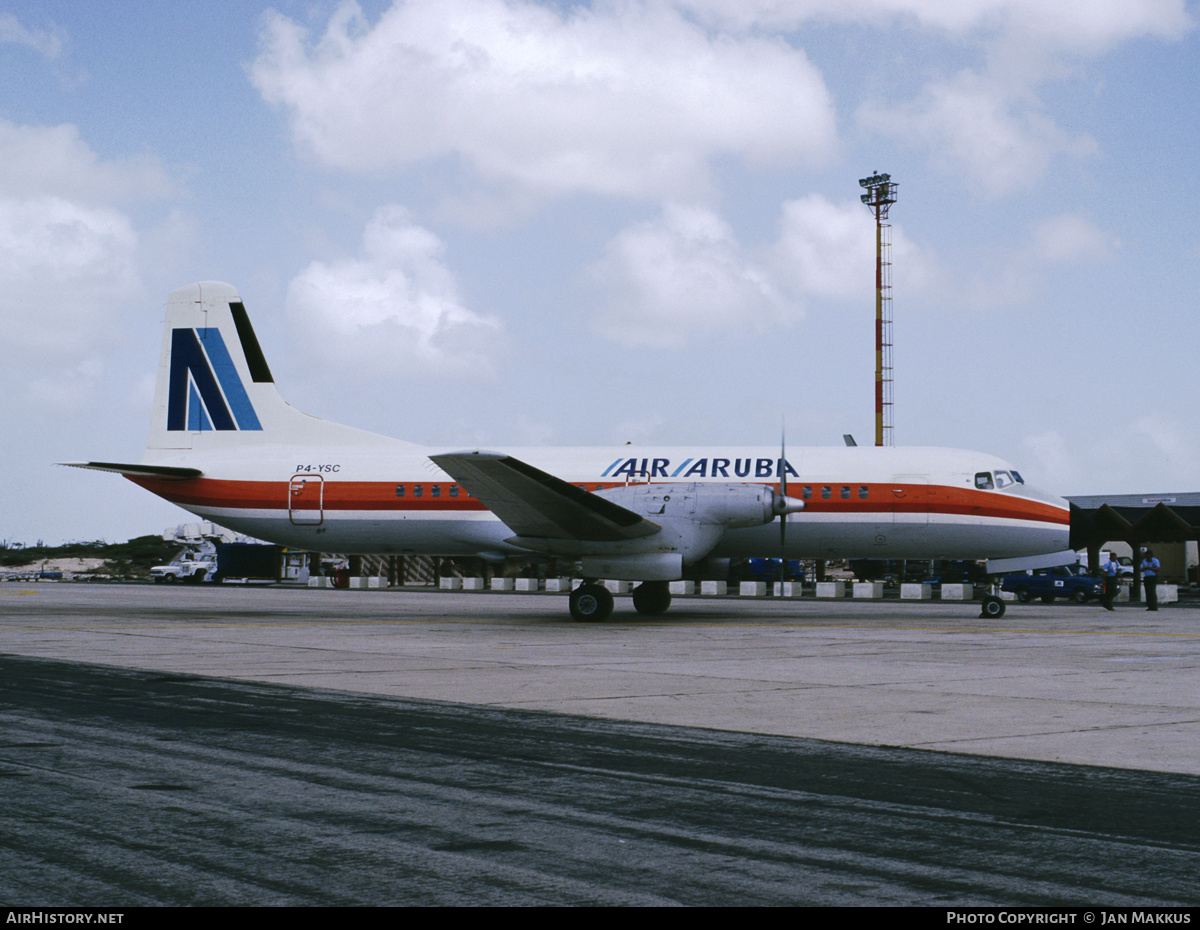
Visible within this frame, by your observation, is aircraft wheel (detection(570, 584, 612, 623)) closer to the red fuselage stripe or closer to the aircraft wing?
the aircraft wing

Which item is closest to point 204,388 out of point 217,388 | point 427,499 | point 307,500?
point 217,388

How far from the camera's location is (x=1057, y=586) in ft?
146

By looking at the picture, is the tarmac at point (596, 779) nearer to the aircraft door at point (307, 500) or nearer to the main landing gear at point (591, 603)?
the main landing gear at point (591, 603)

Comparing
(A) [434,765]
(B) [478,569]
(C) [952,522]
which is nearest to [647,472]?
(C) [952,522]

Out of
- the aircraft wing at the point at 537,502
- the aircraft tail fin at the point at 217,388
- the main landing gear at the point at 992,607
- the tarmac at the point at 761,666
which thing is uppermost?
the aircraft tail fin at the point at 217,388

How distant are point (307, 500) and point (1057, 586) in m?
31.4

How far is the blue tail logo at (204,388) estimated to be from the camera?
2989cm

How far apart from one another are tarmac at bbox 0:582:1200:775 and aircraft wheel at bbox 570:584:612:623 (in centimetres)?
42

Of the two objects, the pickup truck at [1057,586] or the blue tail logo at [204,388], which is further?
the pickup truck at [1057,586]

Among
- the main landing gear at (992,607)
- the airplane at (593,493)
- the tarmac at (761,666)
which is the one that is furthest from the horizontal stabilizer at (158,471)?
the main landing gear at (992,607)

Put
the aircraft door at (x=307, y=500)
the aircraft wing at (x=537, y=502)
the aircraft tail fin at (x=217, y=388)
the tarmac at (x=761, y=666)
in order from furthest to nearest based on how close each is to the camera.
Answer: the aircraft tail fin at (x=217, y=388) → the aircraft door at (x=307, y=500) → the aircraft wing at (x=537, y=502) → the tarmac at (x=761, y=666)

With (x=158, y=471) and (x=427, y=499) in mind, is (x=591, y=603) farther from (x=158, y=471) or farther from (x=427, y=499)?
(x=158, y=471)

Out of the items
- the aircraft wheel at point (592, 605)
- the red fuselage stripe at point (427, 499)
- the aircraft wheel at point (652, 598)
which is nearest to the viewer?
the aircraft wheel at point (592, 605)

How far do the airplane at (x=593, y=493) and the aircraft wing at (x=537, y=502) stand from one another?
0.05m
